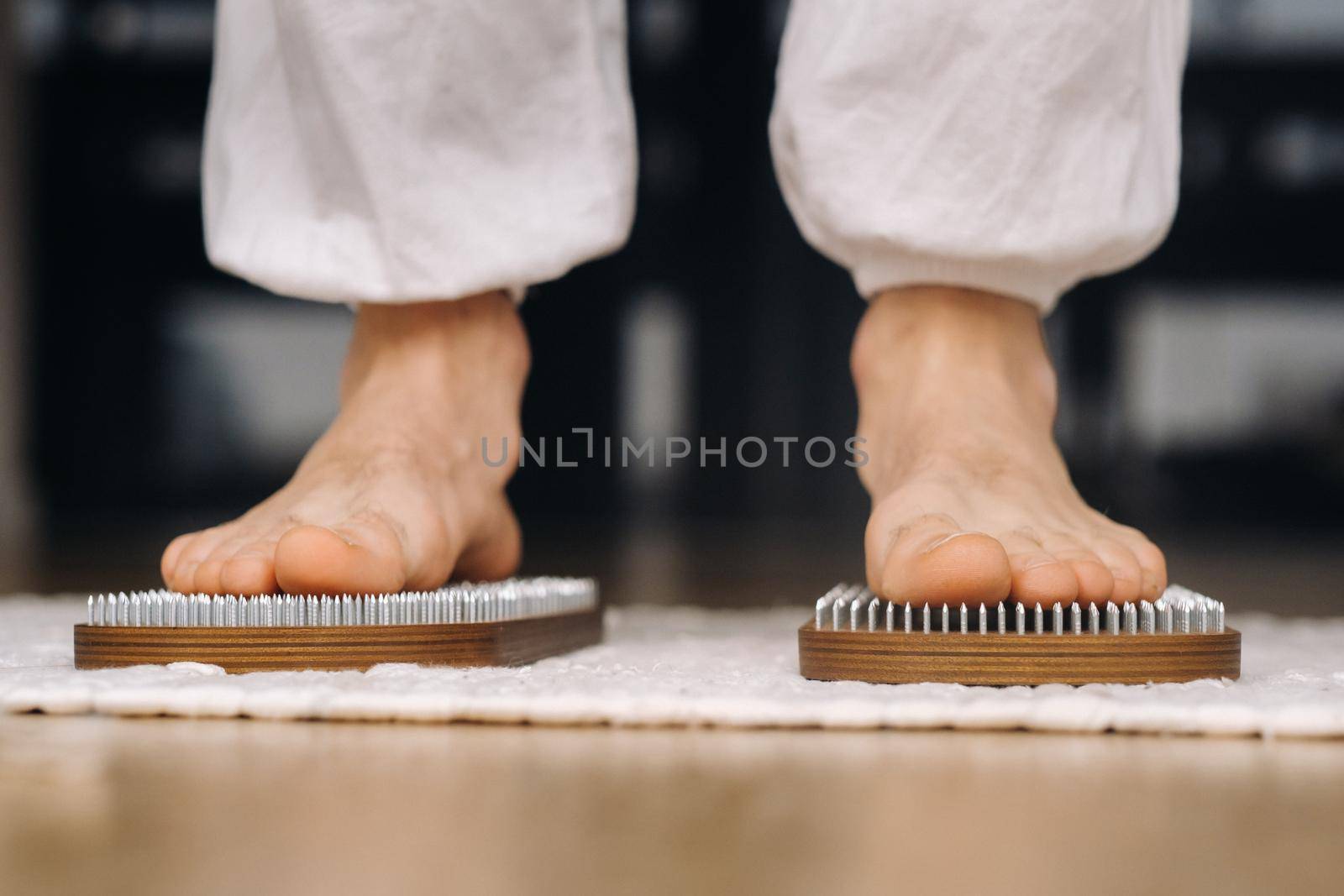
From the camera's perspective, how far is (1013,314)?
0.87m

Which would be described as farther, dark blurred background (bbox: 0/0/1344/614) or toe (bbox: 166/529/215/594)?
dark blurred background (bbox: 0/0/1344/614)

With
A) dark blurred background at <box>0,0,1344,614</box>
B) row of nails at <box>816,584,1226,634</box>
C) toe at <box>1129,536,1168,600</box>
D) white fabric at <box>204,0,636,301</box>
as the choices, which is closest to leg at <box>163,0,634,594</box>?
white fabric at <box>204,0,636,301</box>

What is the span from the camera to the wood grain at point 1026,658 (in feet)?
2.05

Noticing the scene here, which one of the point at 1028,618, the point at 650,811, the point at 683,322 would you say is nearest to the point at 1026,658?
the point at 1028,618

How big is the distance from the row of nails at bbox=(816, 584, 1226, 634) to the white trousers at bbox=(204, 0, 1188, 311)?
217mm

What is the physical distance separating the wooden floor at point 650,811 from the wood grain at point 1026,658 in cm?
9

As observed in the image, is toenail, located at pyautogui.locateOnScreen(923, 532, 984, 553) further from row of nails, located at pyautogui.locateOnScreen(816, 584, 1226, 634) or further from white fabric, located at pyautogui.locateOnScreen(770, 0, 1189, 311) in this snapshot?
white fabric, located at pyautogui.locateOnScreen(770, 0, 1189, 311)

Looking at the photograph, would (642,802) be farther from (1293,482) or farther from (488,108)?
(1293,482)

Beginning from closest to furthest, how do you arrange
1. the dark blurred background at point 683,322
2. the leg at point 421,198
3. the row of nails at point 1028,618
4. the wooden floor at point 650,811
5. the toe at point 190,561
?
1. the wooden floor at point 650,811
2. the row of nails at point 1028,618
3. the toe at point 190,561
4. the leg at point 421,198
5. the dark blurred background at point 683,322

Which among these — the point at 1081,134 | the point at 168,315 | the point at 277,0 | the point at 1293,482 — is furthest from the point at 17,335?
the point at 1081,134

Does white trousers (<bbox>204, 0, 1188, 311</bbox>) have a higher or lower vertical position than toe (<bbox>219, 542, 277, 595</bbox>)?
higher

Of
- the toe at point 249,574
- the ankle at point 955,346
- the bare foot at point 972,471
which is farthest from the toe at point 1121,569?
the toe at point 249,574

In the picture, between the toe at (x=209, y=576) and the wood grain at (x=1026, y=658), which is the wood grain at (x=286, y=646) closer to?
the toe at (x=209, y=576)

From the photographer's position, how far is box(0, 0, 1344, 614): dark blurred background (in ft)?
12.0
